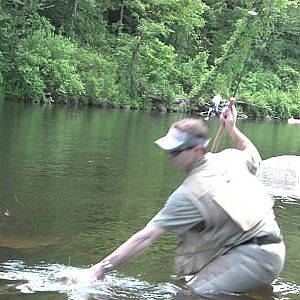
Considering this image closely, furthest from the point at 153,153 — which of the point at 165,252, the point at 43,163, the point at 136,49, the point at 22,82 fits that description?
the point at 136,49

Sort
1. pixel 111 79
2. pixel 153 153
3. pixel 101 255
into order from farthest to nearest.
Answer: pixel 111 79, pixel 153 153, pixel 101 255

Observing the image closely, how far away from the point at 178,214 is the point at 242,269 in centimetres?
92

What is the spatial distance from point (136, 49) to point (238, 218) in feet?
136

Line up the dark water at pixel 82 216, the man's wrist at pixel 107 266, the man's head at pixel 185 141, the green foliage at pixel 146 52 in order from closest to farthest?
the man's head at pixel 185 141, the man's wrist at pixel 107 266, the dark water at pixel 82 216, the green foliage at pixel 146 52

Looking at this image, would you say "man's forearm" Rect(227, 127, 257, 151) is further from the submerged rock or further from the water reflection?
the submerged rock

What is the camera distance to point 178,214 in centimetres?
494

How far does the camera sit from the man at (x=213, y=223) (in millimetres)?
4934

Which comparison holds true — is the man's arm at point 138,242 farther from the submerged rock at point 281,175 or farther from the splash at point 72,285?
the submerged rock at point 281,175

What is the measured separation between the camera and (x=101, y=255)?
7070 mm

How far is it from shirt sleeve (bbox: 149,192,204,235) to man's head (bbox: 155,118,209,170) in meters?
0.30

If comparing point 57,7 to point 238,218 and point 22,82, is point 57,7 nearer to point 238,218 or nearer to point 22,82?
point 22,82

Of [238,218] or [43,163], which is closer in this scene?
[238,218]

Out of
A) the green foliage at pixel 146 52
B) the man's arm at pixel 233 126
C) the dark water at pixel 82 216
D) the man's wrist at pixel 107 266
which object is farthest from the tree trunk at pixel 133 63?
the man's wrist at pixel 107 266

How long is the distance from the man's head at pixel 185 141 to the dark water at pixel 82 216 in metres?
1.47
